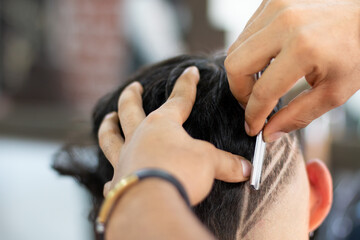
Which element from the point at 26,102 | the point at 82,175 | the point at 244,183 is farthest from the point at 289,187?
the point at 26,102

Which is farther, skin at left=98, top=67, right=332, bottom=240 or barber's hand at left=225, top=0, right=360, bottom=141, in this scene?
barber's hand at left=225, top=0, right=360, bottom=141

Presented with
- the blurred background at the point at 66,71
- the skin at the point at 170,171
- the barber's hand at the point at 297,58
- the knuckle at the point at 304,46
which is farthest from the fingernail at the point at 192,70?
the blurred background at the point at 66,71

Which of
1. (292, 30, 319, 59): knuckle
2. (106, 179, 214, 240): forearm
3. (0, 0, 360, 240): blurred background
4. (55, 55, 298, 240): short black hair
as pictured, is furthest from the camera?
(0, 0, 360, 240): blurred background

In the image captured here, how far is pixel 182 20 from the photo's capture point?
2791mm

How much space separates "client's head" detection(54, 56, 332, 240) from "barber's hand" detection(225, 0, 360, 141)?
2.4 inches

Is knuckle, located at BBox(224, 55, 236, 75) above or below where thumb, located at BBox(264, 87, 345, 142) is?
above

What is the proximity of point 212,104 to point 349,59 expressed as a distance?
0.24 metres

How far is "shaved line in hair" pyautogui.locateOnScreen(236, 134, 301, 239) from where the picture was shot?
2.40ft

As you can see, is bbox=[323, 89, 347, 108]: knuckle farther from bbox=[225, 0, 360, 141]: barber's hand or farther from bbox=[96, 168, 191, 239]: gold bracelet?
bbox=[96, 168, 191, 239]: gold bracelet

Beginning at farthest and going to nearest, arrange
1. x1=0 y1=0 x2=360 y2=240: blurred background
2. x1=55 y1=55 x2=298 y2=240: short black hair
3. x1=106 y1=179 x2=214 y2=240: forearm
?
x1=0 y1=0 x2=360 y2=240: blurred background
x1=55 y1=55 x2=298 y2=240: short black hair
x1=106 y1=179 x2=214 y2=240: forearm

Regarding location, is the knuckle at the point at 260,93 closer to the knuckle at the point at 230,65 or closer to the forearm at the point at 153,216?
the knuckle at the point at 230,65

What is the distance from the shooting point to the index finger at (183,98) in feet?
2.07

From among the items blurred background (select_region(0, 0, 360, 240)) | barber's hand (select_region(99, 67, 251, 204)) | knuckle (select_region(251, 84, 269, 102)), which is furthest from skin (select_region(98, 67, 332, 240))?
blurred background (select_region(0, 0, 360, 240))

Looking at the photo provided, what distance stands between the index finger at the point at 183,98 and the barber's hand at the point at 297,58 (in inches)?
2.9
